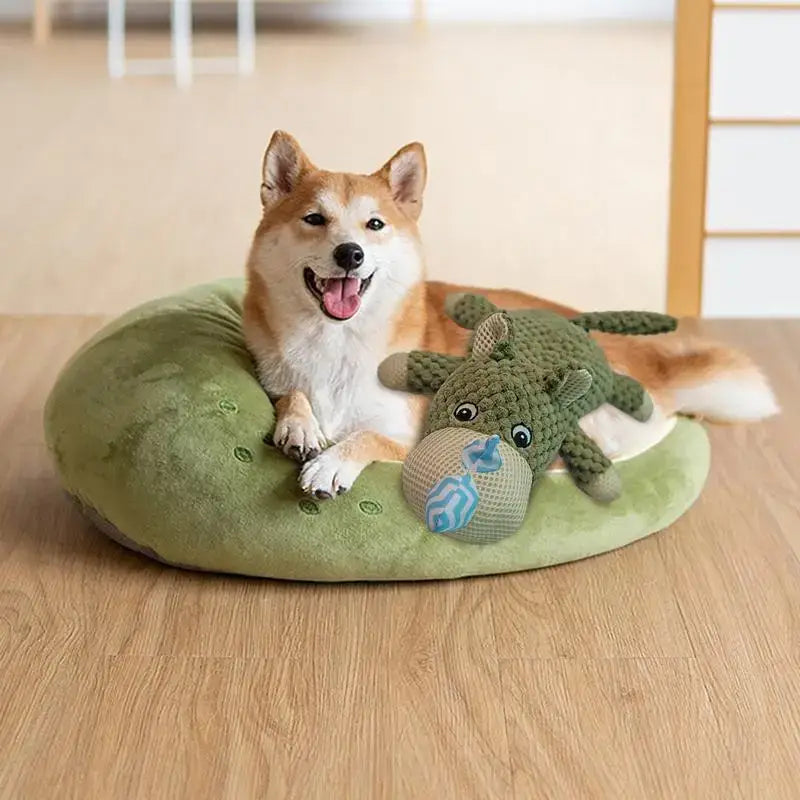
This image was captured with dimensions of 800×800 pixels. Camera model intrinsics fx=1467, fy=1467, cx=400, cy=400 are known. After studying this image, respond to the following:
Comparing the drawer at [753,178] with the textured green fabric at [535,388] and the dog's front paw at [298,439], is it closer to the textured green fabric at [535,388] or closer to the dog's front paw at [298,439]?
the textured green fabric at [535,388]

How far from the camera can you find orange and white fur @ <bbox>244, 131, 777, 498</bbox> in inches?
81.0

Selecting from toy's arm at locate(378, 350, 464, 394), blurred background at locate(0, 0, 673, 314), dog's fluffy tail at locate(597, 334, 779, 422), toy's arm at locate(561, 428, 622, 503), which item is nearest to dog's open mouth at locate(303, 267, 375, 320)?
toy's arm at locate(378, 350, 464, 394)

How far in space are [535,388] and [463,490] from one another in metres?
0.20

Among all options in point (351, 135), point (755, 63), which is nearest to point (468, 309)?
point (755, 63)

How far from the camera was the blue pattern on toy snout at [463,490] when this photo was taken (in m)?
1.94

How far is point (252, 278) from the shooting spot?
220cm

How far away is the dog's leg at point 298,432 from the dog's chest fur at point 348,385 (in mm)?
31

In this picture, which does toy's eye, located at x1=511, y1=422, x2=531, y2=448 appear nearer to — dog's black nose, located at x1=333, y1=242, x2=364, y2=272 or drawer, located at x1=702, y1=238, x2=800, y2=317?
dog's black nose, located at x1=333, y1=242, x2=364, y2=272

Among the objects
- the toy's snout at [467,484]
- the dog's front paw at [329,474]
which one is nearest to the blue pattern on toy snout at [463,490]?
the toy's snout at [467,484]

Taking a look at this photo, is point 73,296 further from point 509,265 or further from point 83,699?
point 83,699

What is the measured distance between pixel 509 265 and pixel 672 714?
2149 millimetres

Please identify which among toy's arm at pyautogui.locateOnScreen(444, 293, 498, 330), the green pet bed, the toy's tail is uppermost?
toy's arm at pyautogui.locateOnScreen(444, 293, 498, 330)

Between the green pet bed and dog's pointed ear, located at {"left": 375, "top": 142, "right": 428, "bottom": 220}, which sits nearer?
the green pet bed

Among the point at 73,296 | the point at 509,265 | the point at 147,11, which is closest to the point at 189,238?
the point at 73,296
